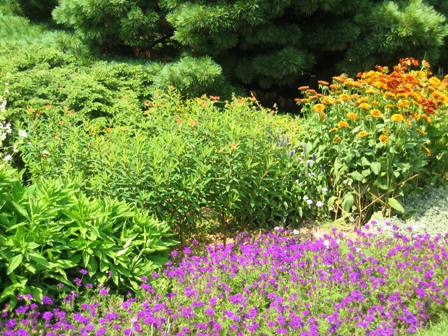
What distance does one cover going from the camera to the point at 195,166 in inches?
182

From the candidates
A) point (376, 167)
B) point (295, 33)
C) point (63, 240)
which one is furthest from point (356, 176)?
point (295, 33)

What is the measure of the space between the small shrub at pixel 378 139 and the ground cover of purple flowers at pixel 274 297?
910mm

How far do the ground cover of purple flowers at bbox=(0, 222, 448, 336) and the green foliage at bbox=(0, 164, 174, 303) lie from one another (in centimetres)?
13

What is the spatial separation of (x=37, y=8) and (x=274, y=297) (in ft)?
25.8

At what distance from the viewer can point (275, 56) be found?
23.6 feet

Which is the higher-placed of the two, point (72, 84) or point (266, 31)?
point (266, 31)

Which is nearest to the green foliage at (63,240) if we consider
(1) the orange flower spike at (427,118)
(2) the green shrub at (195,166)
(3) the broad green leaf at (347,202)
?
(2) the green shrub at (195,166)

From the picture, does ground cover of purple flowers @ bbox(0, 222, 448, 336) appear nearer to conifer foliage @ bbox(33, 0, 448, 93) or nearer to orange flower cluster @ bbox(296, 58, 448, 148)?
orange flower cluster @ bbox(296, 58, 448, 148)

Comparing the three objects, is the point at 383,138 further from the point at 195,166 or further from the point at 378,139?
the point at 195,166

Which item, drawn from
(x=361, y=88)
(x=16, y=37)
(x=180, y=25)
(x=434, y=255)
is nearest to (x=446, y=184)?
(x=361, y=88)

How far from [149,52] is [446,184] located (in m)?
4.43

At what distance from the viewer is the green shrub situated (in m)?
4.34

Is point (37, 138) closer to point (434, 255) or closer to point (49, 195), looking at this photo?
point (49, 195)

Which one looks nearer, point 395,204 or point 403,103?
point 403,103
